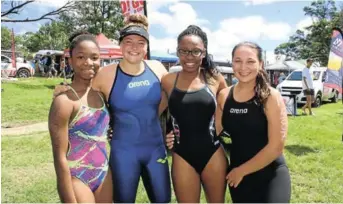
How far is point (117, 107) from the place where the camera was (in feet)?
10.9

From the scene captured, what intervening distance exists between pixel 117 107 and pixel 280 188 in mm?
1595

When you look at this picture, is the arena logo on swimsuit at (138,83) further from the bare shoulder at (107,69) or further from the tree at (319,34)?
the tree at (319,34)

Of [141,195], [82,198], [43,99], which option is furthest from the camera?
[43,99]

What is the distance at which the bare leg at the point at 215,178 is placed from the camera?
3.38 m

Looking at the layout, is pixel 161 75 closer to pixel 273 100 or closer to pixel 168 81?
pixel 168 81

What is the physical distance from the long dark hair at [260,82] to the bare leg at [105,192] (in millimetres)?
1495

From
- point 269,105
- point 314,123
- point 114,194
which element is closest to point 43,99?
point 314,123

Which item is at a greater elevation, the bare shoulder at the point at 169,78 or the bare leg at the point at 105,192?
the bare shoulder at the point at 169,78

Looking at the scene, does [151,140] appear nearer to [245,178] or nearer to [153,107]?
[153,107]

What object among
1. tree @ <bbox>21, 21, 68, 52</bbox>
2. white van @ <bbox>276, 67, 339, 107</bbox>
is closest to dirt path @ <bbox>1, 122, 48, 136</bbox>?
white van @ <bbox>276, 67, 339, 107</bbox>

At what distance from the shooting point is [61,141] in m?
2.75

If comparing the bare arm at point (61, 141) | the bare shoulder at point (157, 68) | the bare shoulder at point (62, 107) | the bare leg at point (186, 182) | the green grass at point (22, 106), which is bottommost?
the green grass at point (22, 106)

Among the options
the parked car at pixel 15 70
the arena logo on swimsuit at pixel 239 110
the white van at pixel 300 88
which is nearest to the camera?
the arena logo on swimsuit at pixel 239 110

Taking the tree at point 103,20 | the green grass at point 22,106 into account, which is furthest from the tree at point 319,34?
the green grass at point 22,106
